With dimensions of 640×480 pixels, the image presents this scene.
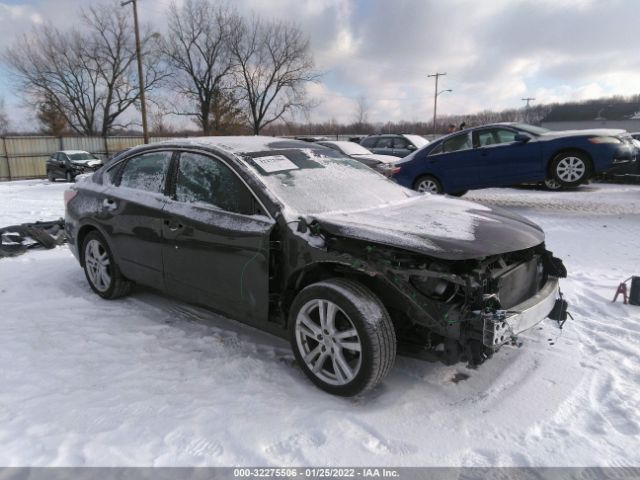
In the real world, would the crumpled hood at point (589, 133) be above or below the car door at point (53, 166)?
above

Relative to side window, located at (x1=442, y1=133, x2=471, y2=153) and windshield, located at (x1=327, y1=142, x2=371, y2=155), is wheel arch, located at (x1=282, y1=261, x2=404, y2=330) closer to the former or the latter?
side window, located at (x1=442, y1=133, x2=471, y2=153)

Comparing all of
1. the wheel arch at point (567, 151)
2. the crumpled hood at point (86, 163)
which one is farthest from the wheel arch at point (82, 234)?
the crumpled hood at point (86, 163)

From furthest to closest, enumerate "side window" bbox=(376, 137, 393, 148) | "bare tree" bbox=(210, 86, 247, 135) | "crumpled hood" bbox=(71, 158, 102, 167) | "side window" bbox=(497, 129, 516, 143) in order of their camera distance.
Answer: "bare tree" bbox=(210, 86, 247, 135), "crumpled hood" bbox=(71, 158, 102, 167), "side window" bbox=(376, 137, 393, 148), "side window" bbox=(497, 129, 516, 143)

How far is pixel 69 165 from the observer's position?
20875mm

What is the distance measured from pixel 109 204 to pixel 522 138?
7.74 m

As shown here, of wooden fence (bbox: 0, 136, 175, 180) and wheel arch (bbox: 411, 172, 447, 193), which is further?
wooden fence (bbox: 0, 136, 175, 180)

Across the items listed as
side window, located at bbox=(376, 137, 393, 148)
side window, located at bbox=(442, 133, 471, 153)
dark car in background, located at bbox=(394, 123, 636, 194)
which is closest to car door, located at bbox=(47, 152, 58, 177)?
side window, located at bbox=(376, 137, 393, 148)

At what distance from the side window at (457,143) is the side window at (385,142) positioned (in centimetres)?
647

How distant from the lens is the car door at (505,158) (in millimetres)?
9000

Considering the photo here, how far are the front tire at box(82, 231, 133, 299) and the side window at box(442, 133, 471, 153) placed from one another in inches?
286

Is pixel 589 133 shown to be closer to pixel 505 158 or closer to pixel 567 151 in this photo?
pixel 567 151

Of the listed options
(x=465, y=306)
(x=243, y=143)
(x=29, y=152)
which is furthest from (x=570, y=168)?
(x=29, y=152)

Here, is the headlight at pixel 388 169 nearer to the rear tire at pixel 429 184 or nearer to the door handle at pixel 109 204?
the rear tire at pixel 429 184

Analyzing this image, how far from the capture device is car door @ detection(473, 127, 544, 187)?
9000mm
